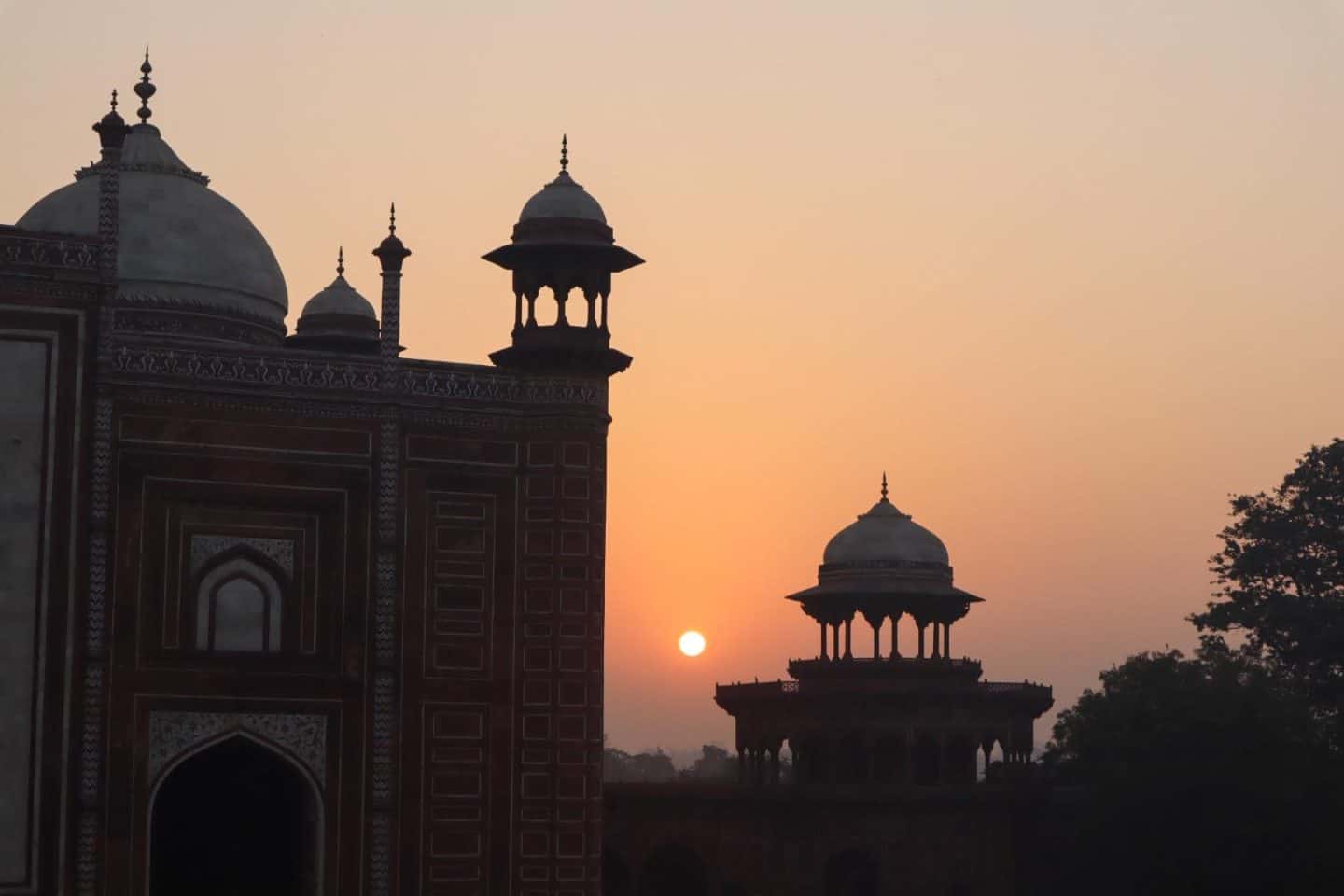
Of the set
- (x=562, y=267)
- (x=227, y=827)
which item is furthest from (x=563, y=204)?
(x=227, y=827)

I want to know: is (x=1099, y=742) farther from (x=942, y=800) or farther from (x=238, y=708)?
(x=238, y=708)

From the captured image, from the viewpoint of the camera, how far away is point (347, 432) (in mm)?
29469

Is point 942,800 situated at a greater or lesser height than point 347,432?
lesser

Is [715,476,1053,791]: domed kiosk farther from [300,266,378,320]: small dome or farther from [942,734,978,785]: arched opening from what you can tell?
[300,266,378,320]: small dome

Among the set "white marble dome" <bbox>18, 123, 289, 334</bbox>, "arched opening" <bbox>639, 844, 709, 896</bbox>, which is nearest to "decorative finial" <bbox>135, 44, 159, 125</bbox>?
"white marble dome" <bbox>18, 123, 289, 334</bbox>

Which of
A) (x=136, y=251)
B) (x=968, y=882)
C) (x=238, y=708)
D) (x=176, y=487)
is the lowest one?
(x=968, y=882)

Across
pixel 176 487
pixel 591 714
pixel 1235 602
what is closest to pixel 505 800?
pixel 591 714

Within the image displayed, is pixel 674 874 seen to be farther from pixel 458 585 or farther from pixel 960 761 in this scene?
pixel 458 585

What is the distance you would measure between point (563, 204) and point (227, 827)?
9.42 metres

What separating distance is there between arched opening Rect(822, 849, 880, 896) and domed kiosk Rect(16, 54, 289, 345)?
14475mm

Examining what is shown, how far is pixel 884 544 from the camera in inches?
1729

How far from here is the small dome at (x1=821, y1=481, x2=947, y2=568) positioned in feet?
144

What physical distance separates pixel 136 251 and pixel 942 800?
57.1 ft

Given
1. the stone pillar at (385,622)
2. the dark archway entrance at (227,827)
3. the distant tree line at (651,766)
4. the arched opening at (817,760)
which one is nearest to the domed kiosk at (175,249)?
the stone pillar at (385,622)
